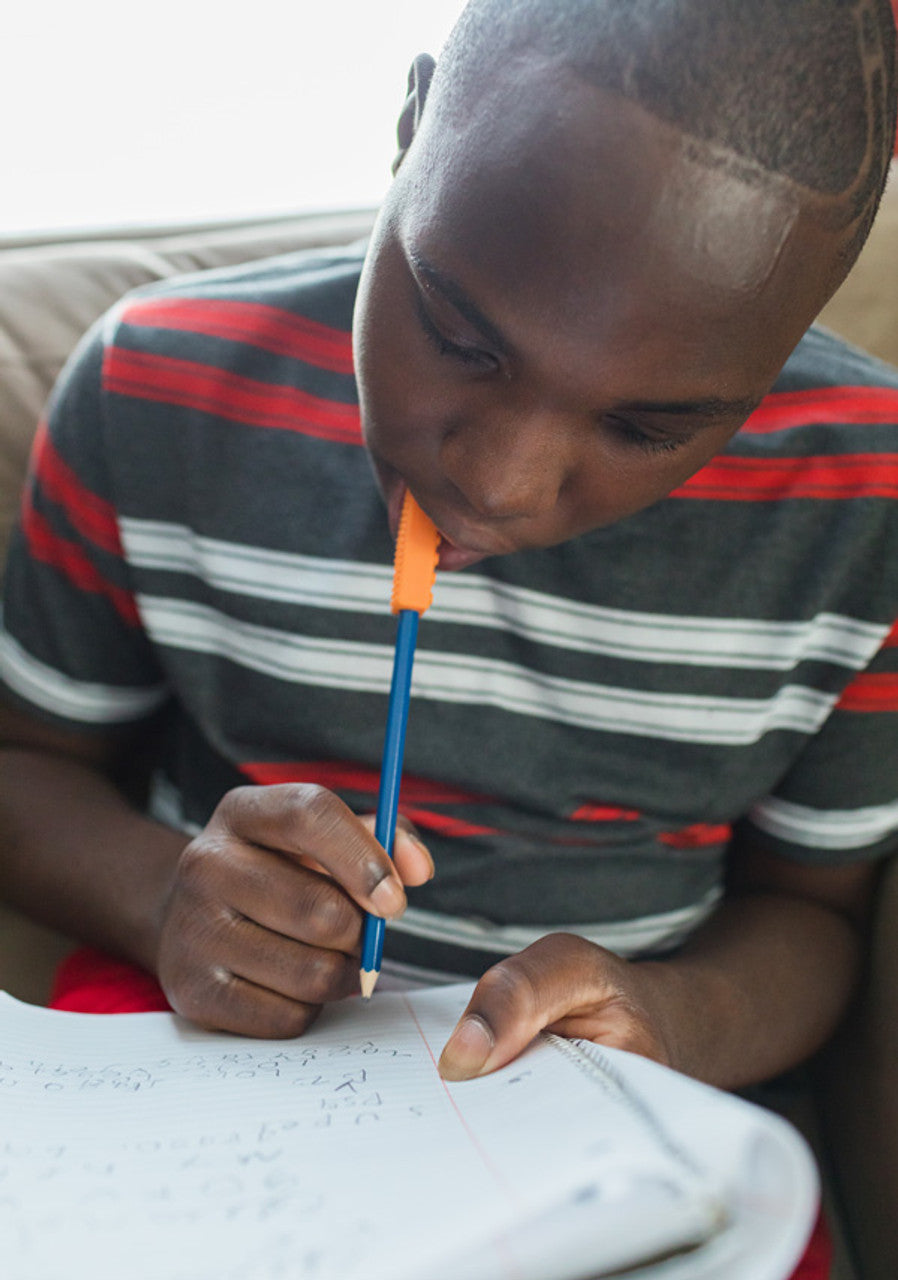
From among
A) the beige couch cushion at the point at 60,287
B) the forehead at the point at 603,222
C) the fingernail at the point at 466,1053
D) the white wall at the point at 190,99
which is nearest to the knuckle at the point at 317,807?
the fingernail at the point at 466,1053

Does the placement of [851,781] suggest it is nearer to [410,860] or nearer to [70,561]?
[410,860]

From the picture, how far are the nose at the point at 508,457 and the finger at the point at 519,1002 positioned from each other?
0.18 metres

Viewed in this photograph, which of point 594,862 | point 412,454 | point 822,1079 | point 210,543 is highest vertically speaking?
point 412,454

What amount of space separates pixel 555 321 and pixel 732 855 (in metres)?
0.48

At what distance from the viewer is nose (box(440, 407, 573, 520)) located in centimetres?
42

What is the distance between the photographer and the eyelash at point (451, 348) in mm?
420

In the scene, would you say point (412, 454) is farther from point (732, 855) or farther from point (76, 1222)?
point (732, 855)

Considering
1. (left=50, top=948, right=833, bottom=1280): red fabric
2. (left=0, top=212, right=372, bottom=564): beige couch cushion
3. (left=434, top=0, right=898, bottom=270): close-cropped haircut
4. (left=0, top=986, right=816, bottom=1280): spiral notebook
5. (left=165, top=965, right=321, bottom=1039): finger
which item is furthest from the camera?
(left=0, top=212, right=372, bottom=564): beige couch cushion

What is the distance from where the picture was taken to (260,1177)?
1.03 feet

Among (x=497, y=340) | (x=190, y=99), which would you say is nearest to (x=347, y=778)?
(x=497, y=340)

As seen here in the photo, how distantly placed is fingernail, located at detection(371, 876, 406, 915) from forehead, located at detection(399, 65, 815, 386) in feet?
0.75

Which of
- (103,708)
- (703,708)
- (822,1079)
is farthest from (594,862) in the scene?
(103,708)

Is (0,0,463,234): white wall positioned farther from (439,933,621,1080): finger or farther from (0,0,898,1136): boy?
(439,933,621,1080): finger

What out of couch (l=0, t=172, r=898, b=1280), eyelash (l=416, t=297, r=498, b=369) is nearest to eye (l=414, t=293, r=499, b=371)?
eyelash (l=416, t=297, r=498, b=369)
